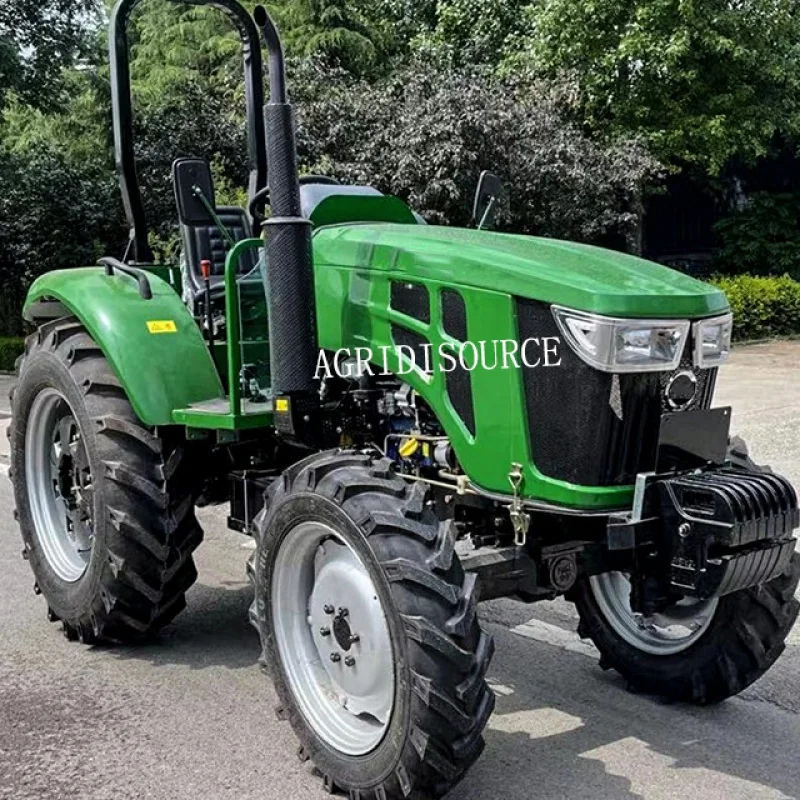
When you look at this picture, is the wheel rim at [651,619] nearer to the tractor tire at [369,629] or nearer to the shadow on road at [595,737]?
the shadow on road at [595,737]

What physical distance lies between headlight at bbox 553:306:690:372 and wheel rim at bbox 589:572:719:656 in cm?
115

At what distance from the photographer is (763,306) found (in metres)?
18.4

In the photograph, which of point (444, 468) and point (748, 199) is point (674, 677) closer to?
point (444, 468)

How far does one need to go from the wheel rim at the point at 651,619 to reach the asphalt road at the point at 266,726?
0.73 ft

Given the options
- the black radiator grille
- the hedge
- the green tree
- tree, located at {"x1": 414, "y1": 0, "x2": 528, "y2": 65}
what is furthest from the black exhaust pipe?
the green tree

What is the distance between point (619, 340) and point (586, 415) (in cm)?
25

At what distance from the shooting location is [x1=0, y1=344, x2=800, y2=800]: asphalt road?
3.57 metres

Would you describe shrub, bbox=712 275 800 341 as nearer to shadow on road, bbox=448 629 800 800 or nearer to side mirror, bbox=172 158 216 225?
side mirror, bbox=172 158 216 225

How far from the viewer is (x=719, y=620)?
3.99 m

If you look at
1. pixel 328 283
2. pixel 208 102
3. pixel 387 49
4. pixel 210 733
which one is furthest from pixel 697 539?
pixel 387 49

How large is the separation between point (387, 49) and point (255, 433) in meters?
21.2

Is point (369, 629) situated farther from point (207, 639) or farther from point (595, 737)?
point (207, 639)

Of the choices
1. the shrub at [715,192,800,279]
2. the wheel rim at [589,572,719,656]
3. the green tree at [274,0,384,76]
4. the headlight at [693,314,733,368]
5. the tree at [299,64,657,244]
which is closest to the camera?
the headlight at [693,314,733,368]

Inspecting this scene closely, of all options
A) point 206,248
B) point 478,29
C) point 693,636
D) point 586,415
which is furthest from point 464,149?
point 586,415
